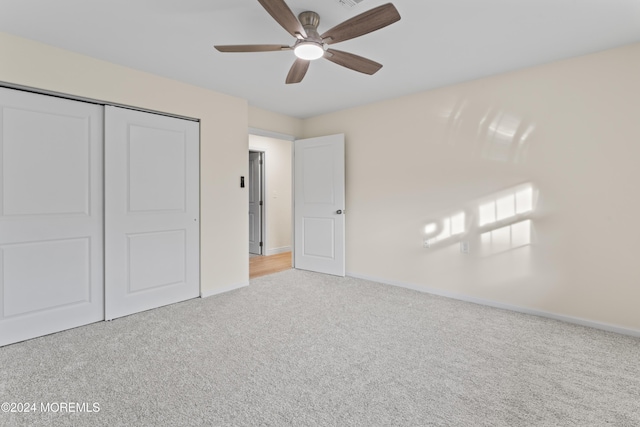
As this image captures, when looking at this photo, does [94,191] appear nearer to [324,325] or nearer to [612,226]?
[324,325]

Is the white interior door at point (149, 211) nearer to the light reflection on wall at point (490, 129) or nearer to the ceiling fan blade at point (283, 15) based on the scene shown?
the ceiling fan blade at point (283, 15)

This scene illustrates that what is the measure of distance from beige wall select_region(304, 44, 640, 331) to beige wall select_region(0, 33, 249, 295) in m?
1.74

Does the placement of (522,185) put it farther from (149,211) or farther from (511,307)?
(149,211)

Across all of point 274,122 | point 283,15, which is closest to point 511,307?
point 283,15

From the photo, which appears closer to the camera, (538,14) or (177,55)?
(538,14)

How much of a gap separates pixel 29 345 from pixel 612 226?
486 centimetres

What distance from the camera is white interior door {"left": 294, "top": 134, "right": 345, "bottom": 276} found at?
4.46 metres

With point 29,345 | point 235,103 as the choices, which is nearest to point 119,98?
point 235,103

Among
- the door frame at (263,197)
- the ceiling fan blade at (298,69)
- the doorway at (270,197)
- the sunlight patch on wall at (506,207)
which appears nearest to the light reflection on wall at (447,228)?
the sunlight patch on wall at (506,207)

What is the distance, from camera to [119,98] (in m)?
2.92

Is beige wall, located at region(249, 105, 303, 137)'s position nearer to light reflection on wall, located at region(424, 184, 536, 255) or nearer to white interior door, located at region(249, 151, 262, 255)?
white interior door, located at region(249, 151, 262, 255)

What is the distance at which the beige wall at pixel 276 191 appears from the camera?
6.11 m

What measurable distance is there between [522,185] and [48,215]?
4.31 meters

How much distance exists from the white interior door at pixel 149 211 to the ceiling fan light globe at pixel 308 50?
186 cm
